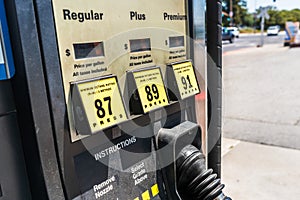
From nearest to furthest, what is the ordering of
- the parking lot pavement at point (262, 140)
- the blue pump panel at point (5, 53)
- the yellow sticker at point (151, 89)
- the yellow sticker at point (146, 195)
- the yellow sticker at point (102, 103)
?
the blue pump panel at point (5, 53)
the yellow sticker at point (102, 103)
the yellow sticker at point (151, 89)
the yellow sticker at point (146, 195)
the parking lot pavement at point (262, 140)

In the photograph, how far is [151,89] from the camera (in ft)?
3.07

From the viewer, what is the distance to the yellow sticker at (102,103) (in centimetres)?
76

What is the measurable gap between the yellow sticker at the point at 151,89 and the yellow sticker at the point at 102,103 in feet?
0.28

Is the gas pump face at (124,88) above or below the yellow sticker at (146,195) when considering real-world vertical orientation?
above

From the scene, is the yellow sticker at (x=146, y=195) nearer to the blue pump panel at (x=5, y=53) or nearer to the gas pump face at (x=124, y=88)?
the gas pump face at (x=124, y=88)

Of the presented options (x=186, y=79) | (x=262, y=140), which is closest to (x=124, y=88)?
(x=186, y=79)

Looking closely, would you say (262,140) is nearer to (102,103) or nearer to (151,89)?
(151,89)

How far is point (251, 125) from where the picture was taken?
191 inches

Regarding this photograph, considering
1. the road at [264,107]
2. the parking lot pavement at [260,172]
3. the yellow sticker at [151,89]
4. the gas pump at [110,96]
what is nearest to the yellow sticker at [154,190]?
the gas pump at [110,96]

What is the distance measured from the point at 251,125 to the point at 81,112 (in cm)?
450

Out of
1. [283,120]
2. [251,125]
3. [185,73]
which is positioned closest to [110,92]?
[185,73]

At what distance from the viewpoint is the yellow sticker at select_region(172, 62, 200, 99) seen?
1053 millimetres

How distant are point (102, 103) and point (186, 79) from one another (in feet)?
1.33

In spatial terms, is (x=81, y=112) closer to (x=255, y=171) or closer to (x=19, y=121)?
(x=19, y=121)
